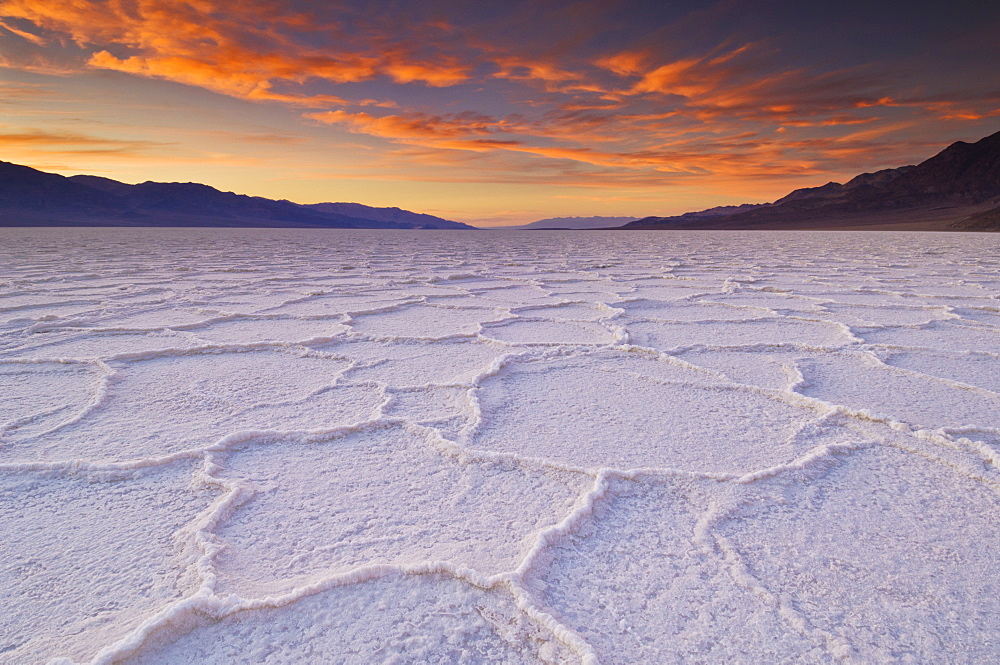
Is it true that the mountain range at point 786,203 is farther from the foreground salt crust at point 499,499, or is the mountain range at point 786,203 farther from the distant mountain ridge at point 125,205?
the foreground salt crust at point 499,499

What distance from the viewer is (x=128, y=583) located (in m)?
0.95

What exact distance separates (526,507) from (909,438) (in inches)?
45.0

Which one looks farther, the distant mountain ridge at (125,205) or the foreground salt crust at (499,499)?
the distant mountain ridge at (125,205)

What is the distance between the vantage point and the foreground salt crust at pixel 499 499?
849mm

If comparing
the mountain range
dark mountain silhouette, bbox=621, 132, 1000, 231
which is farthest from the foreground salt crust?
dark mountain silhouette, bbox=621, 132, 1000, 231

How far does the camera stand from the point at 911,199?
67.8 m

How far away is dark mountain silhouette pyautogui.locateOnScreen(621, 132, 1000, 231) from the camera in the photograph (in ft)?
205

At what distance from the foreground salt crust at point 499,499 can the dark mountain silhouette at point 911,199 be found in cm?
6700

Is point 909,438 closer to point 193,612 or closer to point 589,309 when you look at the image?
point 193,612

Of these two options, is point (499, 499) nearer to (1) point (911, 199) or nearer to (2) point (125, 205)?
(1) point (911, 199)

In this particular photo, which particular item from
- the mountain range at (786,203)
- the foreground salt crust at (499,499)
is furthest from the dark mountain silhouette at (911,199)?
the foreground salt crust at (499,499)

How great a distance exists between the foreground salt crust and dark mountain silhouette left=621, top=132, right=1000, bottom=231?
67.0m

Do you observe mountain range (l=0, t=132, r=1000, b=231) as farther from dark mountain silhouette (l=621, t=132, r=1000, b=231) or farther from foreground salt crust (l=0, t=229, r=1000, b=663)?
foreground salt crust (l=0, t=229, r=1000, b=663)

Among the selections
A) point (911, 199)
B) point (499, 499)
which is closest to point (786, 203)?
point (911, 199)
